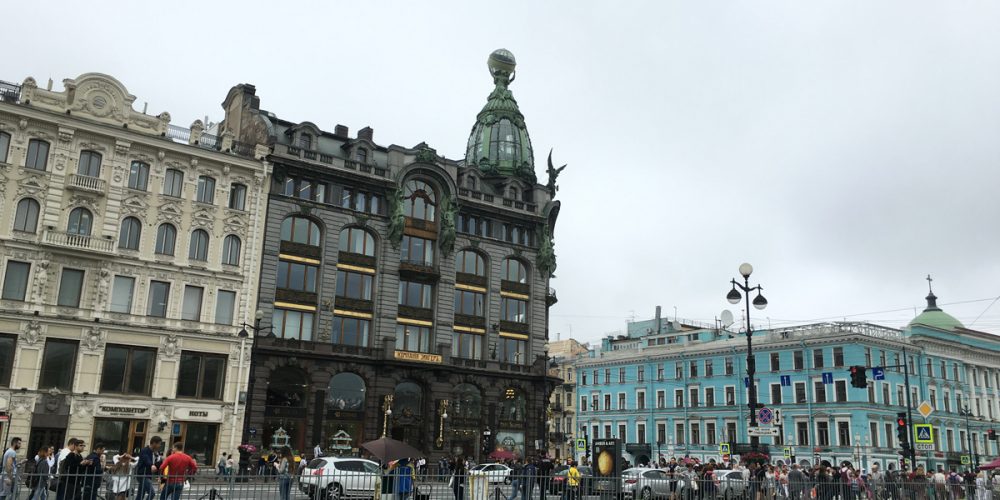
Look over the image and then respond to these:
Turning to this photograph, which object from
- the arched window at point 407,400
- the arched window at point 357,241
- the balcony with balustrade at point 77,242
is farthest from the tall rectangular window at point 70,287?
the arched window at point 407,400

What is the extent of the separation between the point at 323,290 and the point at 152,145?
41.9 ft

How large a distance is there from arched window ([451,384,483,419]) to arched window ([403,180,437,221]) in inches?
461

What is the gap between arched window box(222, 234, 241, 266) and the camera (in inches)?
1882

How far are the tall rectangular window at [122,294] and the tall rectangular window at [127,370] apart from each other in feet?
6.64

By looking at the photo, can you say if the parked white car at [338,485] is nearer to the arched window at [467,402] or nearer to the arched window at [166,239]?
the arched window at [166,239]

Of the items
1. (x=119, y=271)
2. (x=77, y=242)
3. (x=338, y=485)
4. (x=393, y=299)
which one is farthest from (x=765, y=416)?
(x=77, y=242)

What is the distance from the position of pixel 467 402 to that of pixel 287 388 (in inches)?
498

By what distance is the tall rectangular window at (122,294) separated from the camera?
43781 mm

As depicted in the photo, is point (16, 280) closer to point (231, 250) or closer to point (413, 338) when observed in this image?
point (231, 250)

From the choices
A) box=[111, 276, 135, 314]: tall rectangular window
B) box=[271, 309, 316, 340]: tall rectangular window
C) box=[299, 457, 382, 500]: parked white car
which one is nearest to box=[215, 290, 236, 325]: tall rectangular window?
box=[271, 309, 316, 340]: tall rectangular window

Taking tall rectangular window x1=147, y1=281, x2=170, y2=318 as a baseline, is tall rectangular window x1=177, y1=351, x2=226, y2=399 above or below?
below

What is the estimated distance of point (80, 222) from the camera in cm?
4341

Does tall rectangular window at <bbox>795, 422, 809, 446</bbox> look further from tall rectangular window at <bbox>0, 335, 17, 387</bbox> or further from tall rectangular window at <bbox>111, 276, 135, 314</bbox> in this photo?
tall rectangular window at <bbox>0, 335, 17, 387</bbox>

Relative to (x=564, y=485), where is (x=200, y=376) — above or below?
above
